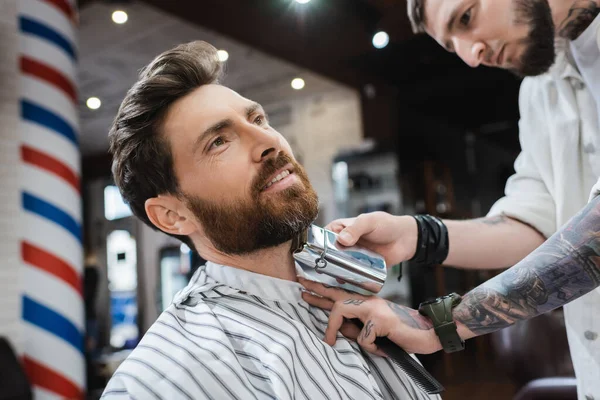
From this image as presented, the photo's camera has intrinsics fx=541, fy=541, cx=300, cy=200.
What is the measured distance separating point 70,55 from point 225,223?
2531 millimetres


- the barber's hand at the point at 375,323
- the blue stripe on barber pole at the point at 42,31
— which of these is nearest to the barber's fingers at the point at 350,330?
the barber's hand at the point at 375,323

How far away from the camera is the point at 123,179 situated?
1.41 m

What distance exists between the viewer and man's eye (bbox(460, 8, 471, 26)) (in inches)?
52.8

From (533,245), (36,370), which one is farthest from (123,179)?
(36,370)

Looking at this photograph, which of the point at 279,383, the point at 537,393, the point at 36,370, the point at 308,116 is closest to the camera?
the point at 279,383

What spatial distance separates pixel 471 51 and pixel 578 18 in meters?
0.25

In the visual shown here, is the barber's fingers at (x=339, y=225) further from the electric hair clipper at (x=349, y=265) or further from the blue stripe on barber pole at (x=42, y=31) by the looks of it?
the blue stripe on barber pole at (x=42, y=31)

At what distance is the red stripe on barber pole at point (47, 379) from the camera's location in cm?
295

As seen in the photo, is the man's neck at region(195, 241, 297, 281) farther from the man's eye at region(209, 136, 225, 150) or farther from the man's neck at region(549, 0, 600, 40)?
the man's neck at region(549, 0, 600, 40)

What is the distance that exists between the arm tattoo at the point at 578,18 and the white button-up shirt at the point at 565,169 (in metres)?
0.08

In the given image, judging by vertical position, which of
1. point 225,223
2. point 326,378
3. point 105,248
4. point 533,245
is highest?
point 225,223

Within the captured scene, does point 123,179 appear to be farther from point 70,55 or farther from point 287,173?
point 70,55

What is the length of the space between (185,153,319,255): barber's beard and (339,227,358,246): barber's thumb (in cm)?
8

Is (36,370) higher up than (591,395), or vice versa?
(591,395)
